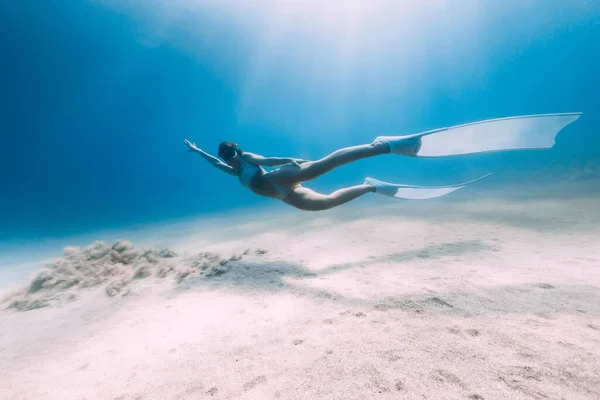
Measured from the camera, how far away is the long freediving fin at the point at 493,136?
4.08 meters

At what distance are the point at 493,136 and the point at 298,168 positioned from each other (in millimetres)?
3416

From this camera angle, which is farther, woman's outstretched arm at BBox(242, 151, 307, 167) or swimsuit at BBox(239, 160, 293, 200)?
swimsuit at BBox(239, 160, 293, 200)

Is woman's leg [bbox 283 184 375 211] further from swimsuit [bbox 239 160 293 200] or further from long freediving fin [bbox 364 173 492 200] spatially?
long freediving fin [bbox 364 173 492 200]

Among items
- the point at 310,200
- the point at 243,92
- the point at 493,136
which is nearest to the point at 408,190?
the point at 493,136

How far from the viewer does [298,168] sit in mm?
4332

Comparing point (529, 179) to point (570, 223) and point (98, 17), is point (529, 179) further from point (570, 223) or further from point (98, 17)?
point (98, 17)

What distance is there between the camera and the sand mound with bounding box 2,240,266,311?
175 inches

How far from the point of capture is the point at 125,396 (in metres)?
1.94

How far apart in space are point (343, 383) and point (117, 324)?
308 centimetres

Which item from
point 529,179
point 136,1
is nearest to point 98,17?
point 136,1

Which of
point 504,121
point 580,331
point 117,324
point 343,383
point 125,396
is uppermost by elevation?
point 504,121

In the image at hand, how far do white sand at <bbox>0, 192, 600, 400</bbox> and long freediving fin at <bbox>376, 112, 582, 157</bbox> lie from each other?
1856mm

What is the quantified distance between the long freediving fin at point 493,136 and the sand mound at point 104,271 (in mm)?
4068

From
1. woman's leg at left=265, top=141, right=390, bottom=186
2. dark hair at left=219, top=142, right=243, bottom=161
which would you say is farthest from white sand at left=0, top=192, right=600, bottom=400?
dark hair at left=219, top=142, right=243, bottom=161
